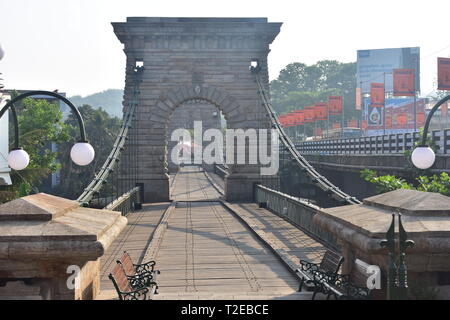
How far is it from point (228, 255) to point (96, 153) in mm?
48498

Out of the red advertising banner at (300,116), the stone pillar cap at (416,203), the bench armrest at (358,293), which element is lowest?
the bench armrest at (358,293)

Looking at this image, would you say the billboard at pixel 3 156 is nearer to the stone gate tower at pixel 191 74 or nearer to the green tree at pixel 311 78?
the stone gate tower at pixel 191 74

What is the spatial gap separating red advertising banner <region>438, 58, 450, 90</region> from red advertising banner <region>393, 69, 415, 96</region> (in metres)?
10.3

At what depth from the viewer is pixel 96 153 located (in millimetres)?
58312

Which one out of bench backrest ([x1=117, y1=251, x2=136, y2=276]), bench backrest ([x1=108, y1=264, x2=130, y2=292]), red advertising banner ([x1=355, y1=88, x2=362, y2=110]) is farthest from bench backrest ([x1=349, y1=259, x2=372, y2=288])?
red advertising banner ([x1=355, y1=88, x2=362, y2=110])

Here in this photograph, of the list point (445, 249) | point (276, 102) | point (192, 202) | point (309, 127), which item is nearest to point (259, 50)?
point (192, 202)

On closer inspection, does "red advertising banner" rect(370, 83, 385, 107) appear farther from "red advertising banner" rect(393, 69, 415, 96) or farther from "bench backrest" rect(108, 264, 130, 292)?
"bench backrest" rect(108, 264, 130, 292)

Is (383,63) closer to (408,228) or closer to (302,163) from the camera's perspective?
(302,163)

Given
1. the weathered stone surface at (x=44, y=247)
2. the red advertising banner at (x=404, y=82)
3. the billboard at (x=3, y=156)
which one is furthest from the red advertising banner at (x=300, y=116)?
the weathered stone surface at (x=44, y=247)

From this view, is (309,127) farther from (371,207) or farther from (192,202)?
(371,207)

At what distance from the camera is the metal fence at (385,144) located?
22141mm

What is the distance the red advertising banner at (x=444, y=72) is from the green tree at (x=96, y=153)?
3191 centimetres
